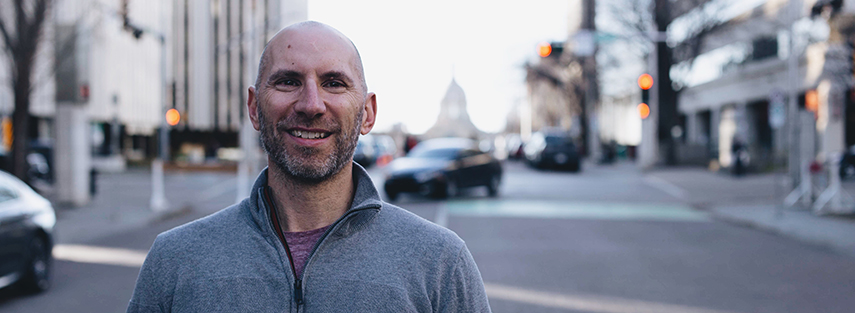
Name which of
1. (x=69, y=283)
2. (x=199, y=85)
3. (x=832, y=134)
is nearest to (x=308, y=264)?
(x=69, y=283)

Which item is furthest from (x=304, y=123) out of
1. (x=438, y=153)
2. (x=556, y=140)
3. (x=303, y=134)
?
(x=556, y=140)

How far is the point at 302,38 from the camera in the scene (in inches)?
81.2

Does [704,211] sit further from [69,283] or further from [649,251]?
[69,283]

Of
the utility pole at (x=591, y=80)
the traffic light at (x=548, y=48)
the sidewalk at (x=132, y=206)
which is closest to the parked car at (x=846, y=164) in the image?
the traffic light at (x=548, y=48)

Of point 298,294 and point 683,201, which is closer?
point 298,294

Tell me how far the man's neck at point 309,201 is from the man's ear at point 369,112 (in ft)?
0.67

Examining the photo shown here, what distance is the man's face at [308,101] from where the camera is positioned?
6.75 ft

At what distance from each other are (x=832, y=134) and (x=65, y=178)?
105 feet

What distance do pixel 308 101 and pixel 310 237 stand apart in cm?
35

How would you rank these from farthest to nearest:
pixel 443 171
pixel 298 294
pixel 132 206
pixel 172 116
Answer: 1. pixel 172 116
2. pixel 443 171
3. pixel 132 206
4. pixel 298 294

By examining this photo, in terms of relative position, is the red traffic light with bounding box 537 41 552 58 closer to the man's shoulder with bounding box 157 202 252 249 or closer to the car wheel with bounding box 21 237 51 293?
the car wheel with bounding box 21 237 51 293

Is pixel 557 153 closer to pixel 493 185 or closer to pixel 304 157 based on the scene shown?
pixel 493 185

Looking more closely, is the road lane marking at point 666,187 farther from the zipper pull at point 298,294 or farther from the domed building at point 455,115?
the domed building at point 455,115

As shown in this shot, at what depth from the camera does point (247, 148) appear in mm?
28344
